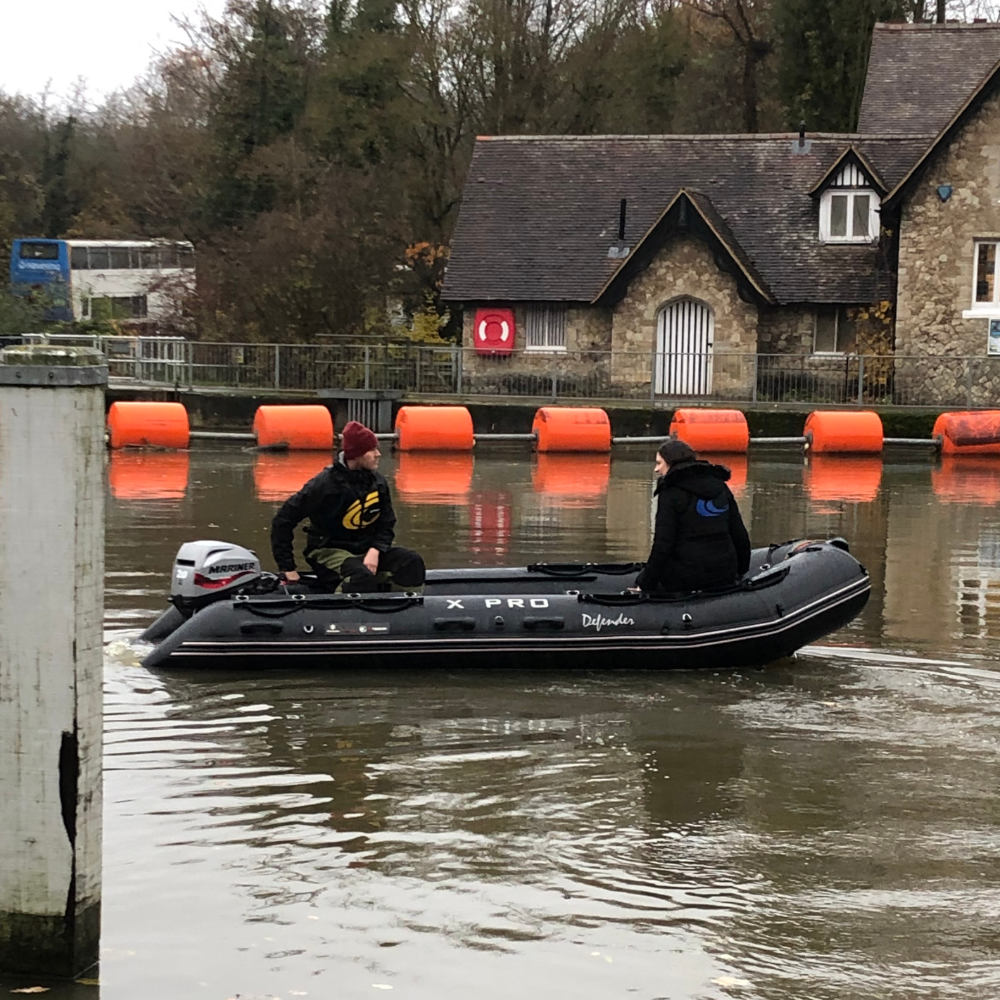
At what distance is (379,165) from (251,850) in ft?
127

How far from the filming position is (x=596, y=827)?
8.75 meters

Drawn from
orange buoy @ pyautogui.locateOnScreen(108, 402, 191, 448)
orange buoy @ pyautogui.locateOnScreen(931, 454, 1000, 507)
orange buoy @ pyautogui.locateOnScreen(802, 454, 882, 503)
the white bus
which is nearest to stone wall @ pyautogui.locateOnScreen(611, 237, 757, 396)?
orange buoy @ pyautogui.locateOnScreen(802, 454, 882, 503)

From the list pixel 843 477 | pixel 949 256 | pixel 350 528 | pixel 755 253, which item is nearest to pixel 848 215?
pixel 755 253

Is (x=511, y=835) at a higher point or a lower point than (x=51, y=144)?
lower

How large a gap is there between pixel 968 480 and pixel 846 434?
373 cm

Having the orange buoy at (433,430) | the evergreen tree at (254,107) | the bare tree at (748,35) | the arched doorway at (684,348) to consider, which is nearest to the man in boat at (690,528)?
the orange buoy at (433,430)

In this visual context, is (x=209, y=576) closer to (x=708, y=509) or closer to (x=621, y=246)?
(x=708, y=509)

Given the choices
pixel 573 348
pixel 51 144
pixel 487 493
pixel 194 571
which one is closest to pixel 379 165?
Answer: pixel 573 348

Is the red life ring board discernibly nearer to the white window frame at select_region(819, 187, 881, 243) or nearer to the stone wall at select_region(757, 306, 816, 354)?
the stone wall at select_region(757, 306, 816, 354)

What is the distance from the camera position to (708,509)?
39.8 feet

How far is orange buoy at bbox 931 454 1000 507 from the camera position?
24891 mm

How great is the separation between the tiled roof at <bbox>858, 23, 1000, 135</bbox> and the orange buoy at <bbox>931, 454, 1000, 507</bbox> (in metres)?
13.0

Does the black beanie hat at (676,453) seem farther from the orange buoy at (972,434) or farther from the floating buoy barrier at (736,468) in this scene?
the orange buoy at (972,434)

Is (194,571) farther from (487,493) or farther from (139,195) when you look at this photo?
(139,195)
